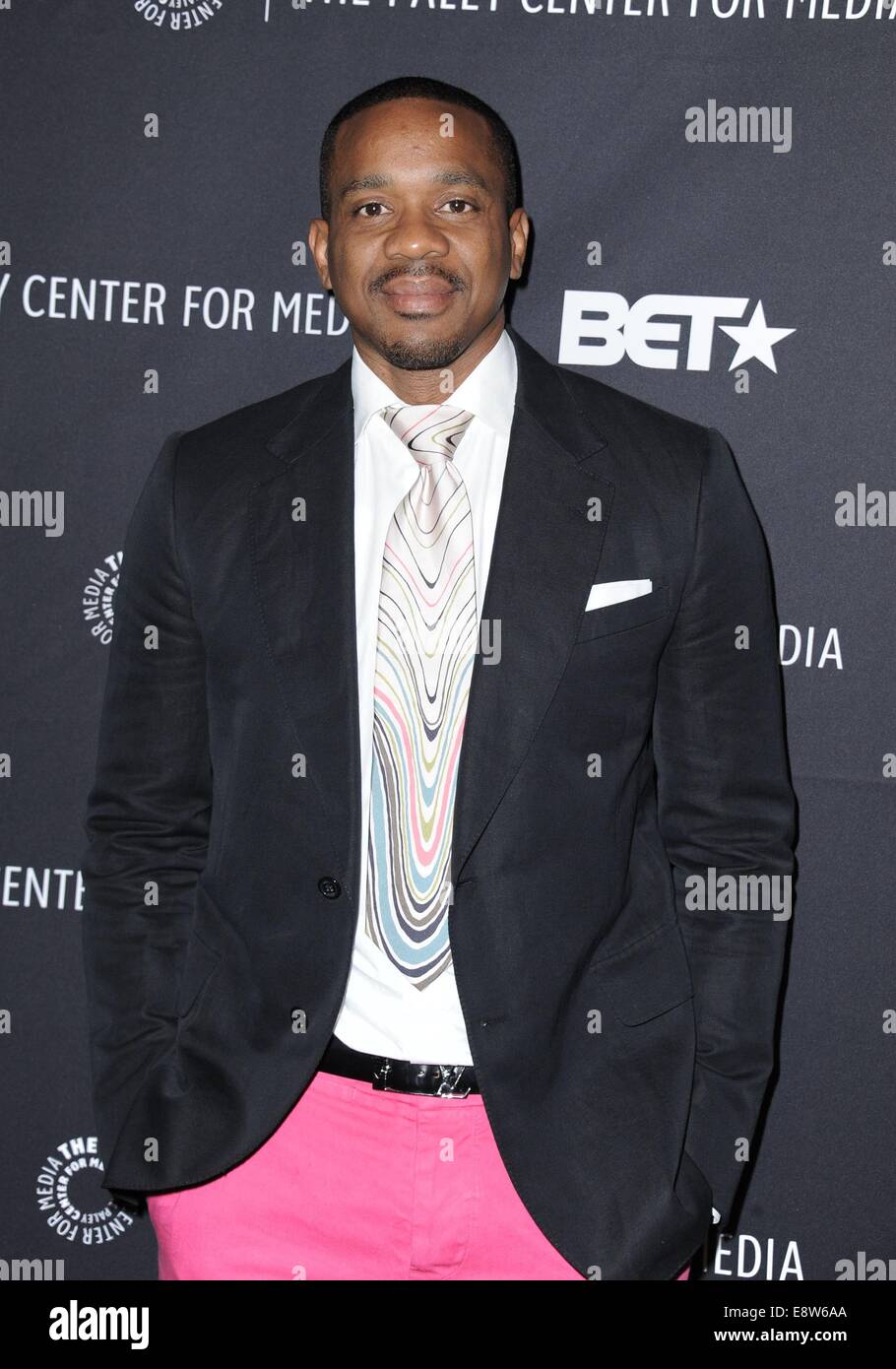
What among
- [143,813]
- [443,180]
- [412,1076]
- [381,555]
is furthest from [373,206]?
[412,1076]

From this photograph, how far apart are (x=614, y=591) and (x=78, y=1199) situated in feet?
5.63

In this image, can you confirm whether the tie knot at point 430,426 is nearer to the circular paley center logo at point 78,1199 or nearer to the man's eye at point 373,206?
the man's eye at point 373,206

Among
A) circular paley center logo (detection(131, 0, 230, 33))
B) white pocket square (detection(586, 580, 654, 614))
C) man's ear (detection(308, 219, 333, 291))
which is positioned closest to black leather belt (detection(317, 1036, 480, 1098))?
white pocket square (detection(586, 580, 654, 614))

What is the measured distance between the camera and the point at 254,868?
1912mm

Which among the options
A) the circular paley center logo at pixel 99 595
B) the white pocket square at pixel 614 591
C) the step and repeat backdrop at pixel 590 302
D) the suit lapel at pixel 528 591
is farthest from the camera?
the circular paley center logo at pixel 99 595

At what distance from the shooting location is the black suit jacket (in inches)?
71.1

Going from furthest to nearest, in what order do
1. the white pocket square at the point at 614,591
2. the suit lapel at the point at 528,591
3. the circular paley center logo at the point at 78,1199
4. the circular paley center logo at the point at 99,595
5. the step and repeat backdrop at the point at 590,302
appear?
1. the circular paley center logo at the point at 78,1199
2. the circular paley center logo at the point at 99,595
3. the step and repeat backdrop at the point at 590,302
4. the white pocket square at the point at 614,591
5. the suit lapel at the point at 528,591

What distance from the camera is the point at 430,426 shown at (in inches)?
77.3

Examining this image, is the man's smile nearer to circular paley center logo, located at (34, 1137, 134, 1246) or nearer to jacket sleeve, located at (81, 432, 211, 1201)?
jacket sleeve, located at (81, 432, 211, 1201)

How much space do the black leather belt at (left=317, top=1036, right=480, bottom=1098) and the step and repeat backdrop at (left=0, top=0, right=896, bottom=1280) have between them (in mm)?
932

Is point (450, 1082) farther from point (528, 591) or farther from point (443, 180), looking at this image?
point (443, 180)

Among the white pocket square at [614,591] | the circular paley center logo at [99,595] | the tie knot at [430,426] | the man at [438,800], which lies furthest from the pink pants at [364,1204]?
the circular paley center logo at [99,595]

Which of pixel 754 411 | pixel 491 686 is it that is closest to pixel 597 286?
pixel 754 411

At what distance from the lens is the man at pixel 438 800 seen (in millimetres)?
1808
